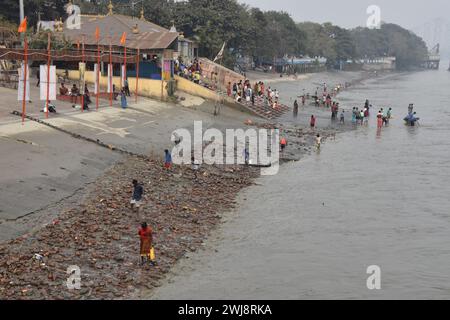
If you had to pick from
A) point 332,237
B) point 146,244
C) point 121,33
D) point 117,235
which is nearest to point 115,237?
point 117,235

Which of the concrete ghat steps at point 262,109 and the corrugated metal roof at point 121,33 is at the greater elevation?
the corrugated metal roof at point 121,33

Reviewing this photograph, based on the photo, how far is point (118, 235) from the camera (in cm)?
1755

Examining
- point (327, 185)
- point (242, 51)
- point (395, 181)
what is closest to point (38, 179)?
point (327, 185)

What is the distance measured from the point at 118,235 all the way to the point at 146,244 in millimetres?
2274

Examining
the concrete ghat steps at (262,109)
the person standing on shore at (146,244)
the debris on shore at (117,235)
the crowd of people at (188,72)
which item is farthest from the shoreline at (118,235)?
the crowd of people at (188,72)

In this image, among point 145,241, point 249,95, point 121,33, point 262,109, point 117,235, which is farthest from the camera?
point 249,95

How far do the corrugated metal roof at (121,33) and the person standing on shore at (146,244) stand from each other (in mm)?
30028

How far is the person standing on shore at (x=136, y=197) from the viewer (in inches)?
772

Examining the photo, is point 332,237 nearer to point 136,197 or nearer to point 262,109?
point 136,197

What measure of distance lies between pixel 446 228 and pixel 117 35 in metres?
33.9

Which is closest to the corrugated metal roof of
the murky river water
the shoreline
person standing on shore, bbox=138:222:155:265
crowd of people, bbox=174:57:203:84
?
crowd of people, bbox=174:57:203:84

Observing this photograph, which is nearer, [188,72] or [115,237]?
[115,237]

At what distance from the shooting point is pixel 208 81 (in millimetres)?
51500

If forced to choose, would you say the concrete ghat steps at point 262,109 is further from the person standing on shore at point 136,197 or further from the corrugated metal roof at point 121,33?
the person standing on shore at point 136,197
